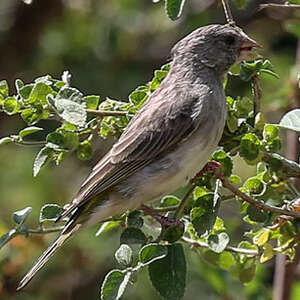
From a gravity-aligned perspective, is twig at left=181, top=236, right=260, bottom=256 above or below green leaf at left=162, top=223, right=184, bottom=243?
below

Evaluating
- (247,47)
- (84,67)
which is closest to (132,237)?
(247,47)

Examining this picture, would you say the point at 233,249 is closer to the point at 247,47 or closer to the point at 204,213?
the point at 204,213

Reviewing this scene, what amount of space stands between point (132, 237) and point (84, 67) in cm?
328

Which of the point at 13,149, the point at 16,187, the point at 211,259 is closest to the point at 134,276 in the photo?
the point at 211,259

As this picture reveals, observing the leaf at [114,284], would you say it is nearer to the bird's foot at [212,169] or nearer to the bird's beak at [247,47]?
the bird's foot at [212,169]

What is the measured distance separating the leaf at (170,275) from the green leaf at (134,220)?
211 millimetres

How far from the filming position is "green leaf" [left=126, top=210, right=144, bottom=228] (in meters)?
3.31

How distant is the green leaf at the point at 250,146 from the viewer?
310 cm

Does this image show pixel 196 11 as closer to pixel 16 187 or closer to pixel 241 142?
pixel 16 187

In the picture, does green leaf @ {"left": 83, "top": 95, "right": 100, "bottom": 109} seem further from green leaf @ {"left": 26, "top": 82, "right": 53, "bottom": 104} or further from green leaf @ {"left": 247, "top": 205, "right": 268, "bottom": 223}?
green leaf @ {"left": 247, "top": 205, "right": 268, "bottom": 223}

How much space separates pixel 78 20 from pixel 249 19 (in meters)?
1.19

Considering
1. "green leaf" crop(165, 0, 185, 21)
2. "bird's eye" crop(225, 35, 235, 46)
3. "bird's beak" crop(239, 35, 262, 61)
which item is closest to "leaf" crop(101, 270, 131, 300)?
"green leaf" crop(165, 0, 185, 21)

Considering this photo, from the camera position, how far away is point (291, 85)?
15.0ft

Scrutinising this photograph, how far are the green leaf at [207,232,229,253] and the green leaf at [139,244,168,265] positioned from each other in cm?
20
